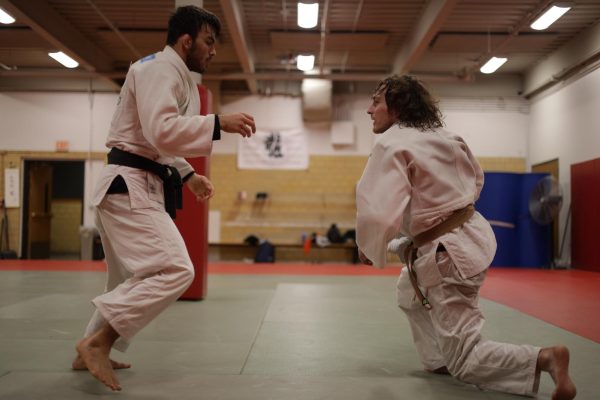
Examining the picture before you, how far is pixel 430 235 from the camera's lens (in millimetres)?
2238

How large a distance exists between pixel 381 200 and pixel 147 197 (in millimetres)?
987

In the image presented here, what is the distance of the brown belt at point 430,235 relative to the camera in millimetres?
2217

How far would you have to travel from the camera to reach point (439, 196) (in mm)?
2203

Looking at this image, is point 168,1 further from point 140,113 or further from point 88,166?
point 140,113

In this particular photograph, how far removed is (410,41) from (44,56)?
7868 mm

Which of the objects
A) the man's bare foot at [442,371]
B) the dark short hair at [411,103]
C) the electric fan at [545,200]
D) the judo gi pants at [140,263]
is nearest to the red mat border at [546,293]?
the electric fan at [545,200]

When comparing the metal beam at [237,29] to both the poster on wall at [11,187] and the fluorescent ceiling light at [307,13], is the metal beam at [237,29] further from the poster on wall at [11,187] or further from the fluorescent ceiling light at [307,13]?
the poster on wall at [11,187]

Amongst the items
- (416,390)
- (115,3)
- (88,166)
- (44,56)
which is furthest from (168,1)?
(416,390)

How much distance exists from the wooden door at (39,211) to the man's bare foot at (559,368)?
43.0 ft

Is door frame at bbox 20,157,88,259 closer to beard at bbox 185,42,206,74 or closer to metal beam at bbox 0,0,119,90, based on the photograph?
metal beam at bbox 0,0,119,90

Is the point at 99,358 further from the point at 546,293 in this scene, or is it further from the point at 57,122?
the point at 57,122

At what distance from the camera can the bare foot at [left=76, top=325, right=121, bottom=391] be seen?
6.53 ft

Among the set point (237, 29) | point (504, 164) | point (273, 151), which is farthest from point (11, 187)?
point (504, 164)

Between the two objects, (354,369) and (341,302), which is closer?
(354,369)
